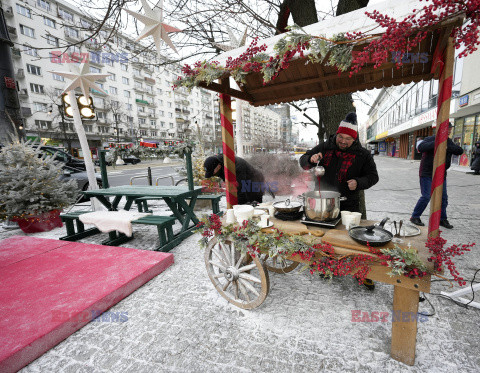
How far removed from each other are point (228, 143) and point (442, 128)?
2096 millimetres

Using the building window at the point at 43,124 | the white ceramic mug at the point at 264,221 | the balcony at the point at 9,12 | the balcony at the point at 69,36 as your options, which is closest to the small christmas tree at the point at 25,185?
the white ceramic mug at the point at 264,221

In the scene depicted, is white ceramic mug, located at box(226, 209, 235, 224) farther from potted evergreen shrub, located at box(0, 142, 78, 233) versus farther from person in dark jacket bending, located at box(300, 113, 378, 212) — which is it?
potted evergreen shrub, located at box(0, 142, 78, 233)

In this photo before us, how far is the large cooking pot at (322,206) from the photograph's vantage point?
1.98 metres

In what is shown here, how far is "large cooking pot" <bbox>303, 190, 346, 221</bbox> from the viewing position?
1.98 m

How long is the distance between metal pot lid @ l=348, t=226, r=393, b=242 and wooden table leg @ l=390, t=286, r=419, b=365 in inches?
13.9

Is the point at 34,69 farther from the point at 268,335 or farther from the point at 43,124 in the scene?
the point at 268,335

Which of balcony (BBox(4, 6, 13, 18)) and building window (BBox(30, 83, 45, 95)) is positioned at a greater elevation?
balcony (BBox(4, 6, 13, 18))

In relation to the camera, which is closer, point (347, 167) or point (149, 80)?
point (347, 167)

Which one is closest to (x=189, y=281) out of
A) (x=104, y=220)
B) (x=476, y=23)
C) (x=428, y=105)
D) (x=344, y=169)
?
(x=104, y=220)

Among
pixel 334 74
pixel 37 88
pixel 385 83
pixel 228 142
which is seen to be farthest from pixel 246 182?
pixel 37 88

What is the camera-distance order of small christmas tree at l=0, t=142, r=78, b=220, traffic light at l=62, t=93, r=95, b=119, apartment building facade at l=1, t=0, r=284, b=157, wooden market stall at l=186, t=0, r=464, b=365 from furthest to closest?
apartment building facade at l=1, t=0, r=284, b=157, traffic light at l=62, t=93, r=95, b=119, small christmas tree at l=0, t=142, r=78, b=220, wooden market stall at l=186, t=0, r=464, b=365

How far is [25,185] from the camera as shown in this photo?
4914 mm

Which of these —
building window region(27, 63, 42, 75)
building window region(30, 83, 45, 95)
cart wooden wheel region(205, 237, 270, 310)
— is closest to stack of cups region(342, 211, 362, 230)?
cart wooden wheel region(205, 237, 270, 310)

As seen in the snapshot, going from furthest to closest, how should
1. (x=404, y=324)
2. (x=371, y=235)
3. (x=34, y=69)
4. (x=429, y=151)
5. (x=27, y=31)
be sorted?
(x=34, y=69), (x=27, y=31), (x=429, y=151), (x=371, y=235), (x=404, y=324)
